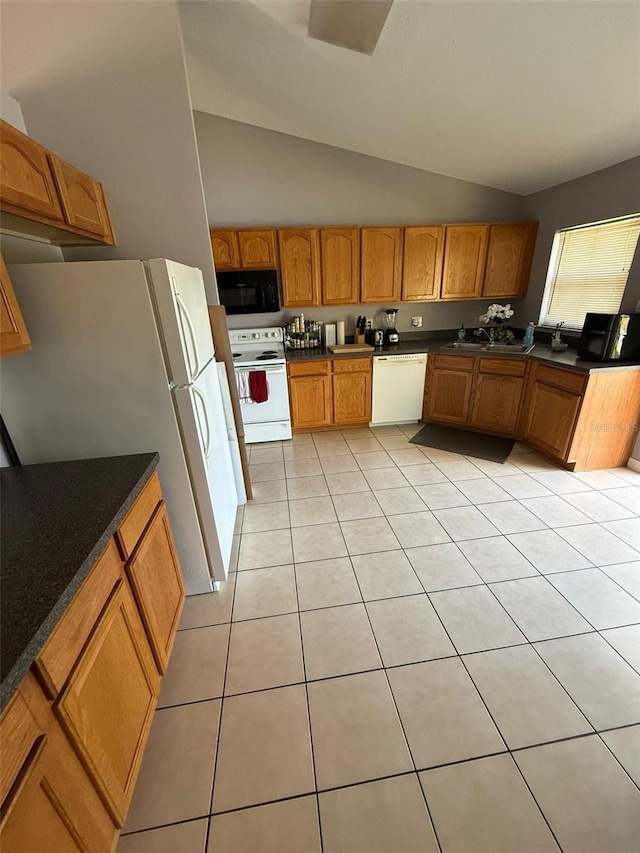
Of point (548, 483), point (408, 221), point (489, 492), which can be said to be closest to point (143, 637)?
point (489, 492)

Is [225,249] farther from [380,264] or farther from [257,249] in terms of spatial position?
[380,264]

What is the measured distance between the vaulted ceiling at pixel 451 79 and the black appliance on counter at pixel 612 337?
1229 mm

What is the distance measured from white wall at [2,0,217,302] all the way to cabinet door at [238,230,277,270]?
61.2 inches

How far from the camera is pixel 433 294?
390 centimetres

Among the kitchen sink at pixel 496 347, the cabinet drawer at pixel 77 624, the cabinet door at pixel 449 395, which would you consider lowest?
the cabinet door at pixel 449 395

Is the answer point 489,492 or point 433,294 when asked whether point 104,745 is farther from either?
point 433,294

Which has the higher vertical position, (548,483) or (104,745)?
(104,745)

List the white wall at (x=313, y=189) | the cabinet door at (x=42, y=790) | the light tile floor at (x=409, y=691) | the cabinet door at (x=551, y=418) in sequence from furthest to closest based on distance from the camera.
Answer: the white wall at (x=313, y=189) → the cabinet door at (x=551, y=418) → the light tile floor at (x=409, y=691) → the cabinet door at (x=42, y=790)

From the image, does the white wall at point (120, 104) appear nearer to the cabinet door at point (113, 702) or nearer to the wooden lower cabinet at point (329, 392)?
the wooden lower cabinet at point (329, 392)

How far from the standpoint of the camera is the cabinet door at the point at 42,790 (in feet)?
2.13

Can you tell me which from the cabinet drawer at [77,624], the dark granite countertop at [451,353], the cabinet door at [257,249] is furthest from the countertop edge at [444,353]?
the cabinet drawer at [77,624]

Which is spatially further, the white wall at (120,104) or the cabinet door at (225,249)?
the cabinet door at (225,249)

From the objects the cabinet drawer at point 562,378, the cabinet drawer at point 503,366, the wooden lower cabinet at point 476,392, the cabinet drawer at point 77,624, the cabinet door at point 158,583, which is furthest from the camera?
the wooden lower cabinet at point 476,392

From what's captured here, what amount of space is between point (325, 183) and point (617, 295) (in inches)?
114
